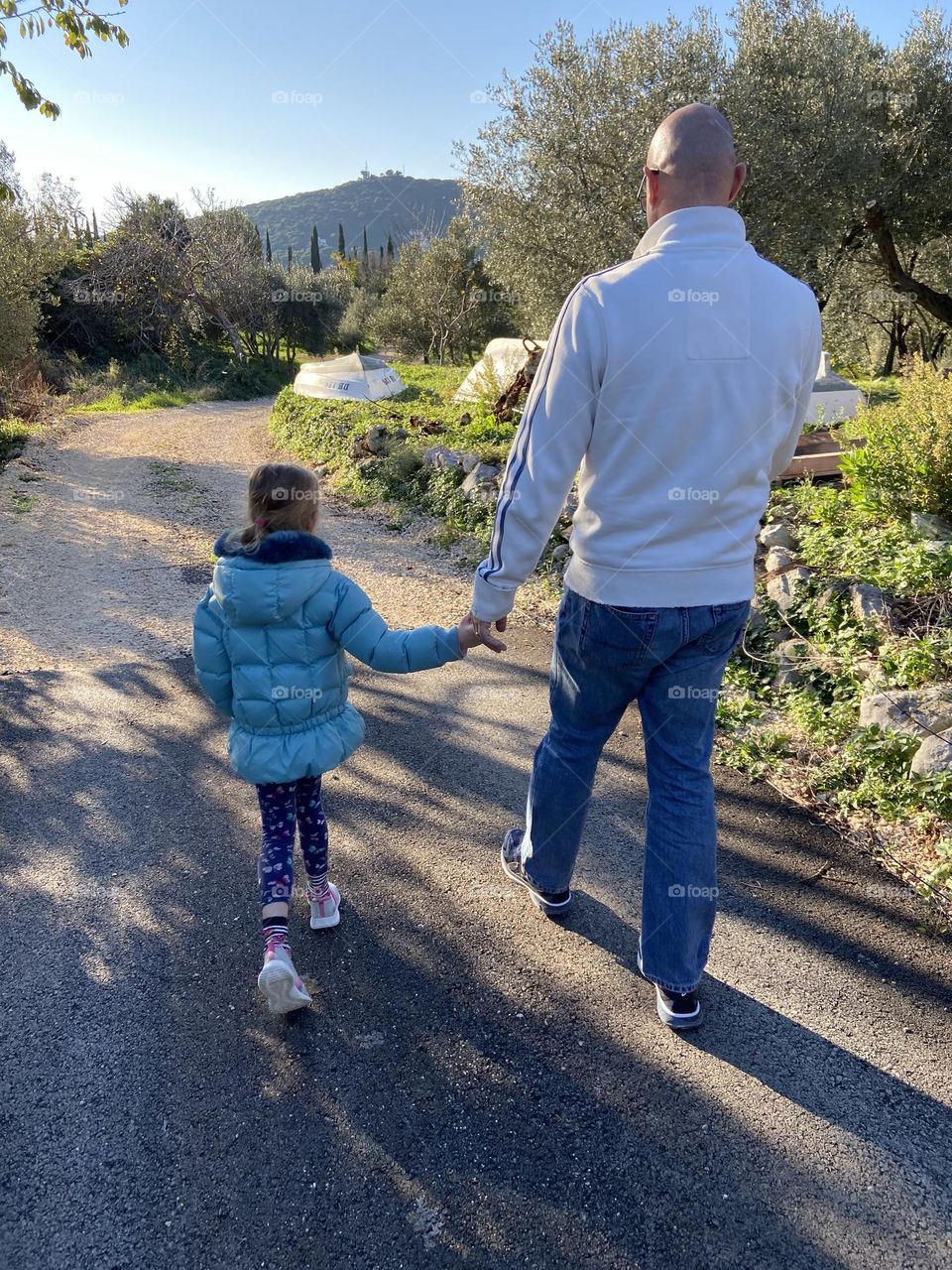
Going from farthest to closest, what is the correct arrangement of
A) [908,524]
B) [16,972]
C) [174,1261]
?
[908,524] → [16,972] → [174,1261]

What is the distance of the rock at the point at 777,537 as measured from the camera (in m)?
5.64

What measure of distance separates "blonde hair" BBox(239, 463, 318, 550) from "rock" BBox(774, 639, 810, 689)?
120 inches

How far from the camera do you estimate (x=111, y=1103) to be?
216 cm

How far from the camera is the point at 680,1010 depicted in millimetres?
2398

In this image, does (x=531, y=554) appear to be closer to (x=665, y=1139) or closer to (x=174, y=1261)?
(x=665, y=1139)

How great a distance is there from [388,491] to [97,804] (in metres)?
7.07

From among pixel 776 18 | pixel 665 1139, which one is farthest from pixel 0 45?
pixel 776 18

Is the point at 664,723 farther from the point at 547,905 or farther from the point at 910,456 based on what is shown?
the point at 910,456

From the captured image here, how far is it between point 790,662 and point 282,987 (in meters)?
3.37

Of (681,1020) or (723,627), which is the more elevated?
(723,627)

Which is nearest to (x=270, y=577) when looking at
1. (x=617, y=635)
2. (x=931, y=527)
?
(x=617, y=635)

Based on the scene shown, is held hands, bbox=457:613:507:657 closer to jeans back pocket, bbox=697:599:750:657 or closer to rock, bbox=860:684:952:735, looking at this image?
jeans back pocket, bbox=697:599:750:657

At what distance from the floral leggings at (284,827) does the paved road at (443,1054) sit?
1.02 feet

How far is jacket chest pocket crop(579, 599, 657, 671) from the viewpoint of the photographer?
2176mm
